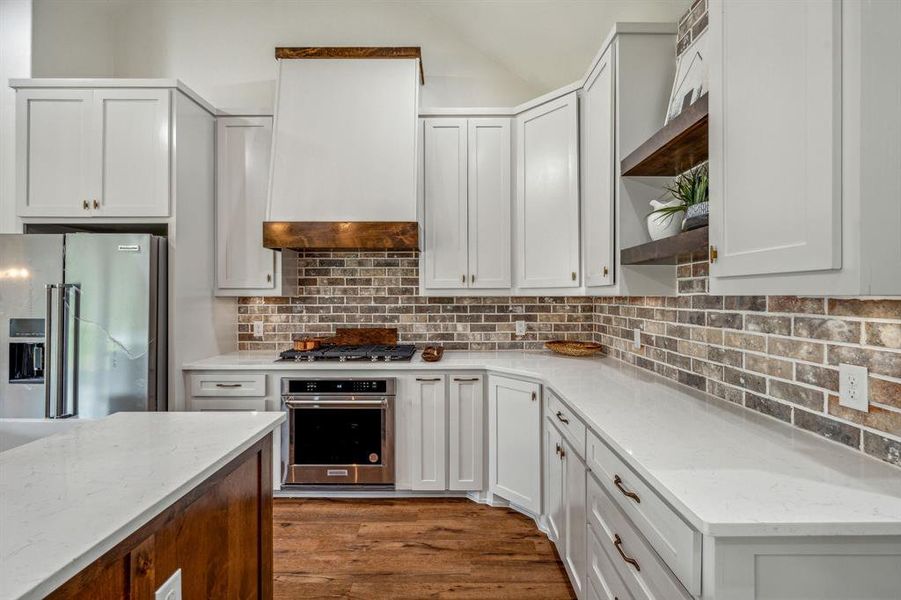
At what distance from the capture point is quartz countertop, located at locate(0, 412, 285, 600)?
2.14 ft

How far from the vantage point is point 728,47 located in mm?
1176

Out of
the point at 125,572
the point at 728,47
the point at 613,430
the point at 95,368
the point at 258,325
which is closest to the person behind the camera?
the point at 125,572

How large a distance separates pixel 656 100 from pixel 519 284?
1311 mm

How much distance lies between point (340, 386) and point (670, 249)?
201 centimetres

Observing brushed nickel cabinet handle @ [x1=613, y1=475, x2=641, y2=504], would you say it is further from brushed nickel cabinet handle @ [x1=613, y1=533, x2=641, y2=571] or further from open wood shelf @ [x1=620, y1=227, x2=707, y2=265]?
open wood shelf @ [x1=620, y1=227, x2=707, y2=265]

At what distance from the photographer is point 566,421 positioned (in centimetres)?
190

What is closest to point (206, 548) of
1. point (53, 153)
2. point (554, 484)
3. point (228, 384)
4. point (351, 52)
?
point (554, 484)

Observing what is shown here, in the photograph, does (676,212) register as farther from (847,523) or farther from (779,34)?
(847,523)

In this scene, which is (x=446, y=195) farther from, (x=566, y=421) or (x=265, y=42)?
(x=265, y=42)

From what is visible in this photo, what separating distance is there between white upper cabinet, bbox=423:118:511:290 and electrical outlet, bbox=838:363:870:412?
1.91m

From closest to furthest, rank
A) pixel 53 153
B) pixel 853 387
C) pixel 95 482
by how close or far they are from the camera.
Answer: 1. pixel 95 482
2. pixel 853 387
3. pixel 53 153

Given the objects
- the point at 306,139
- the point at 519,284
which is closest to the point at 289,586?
the point at 519,284

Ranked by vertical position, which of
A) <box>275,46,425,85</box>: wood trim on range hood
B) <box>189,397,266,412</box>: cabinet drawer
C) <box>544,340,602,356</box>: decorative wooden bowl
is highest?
<box>275,46,425,85</box>: wood trim on range hood

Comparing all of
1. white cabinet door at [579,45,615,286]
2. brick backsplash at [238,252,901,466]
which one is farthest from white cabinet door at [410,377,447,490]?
white cabinet door at [579,45,615,286]
